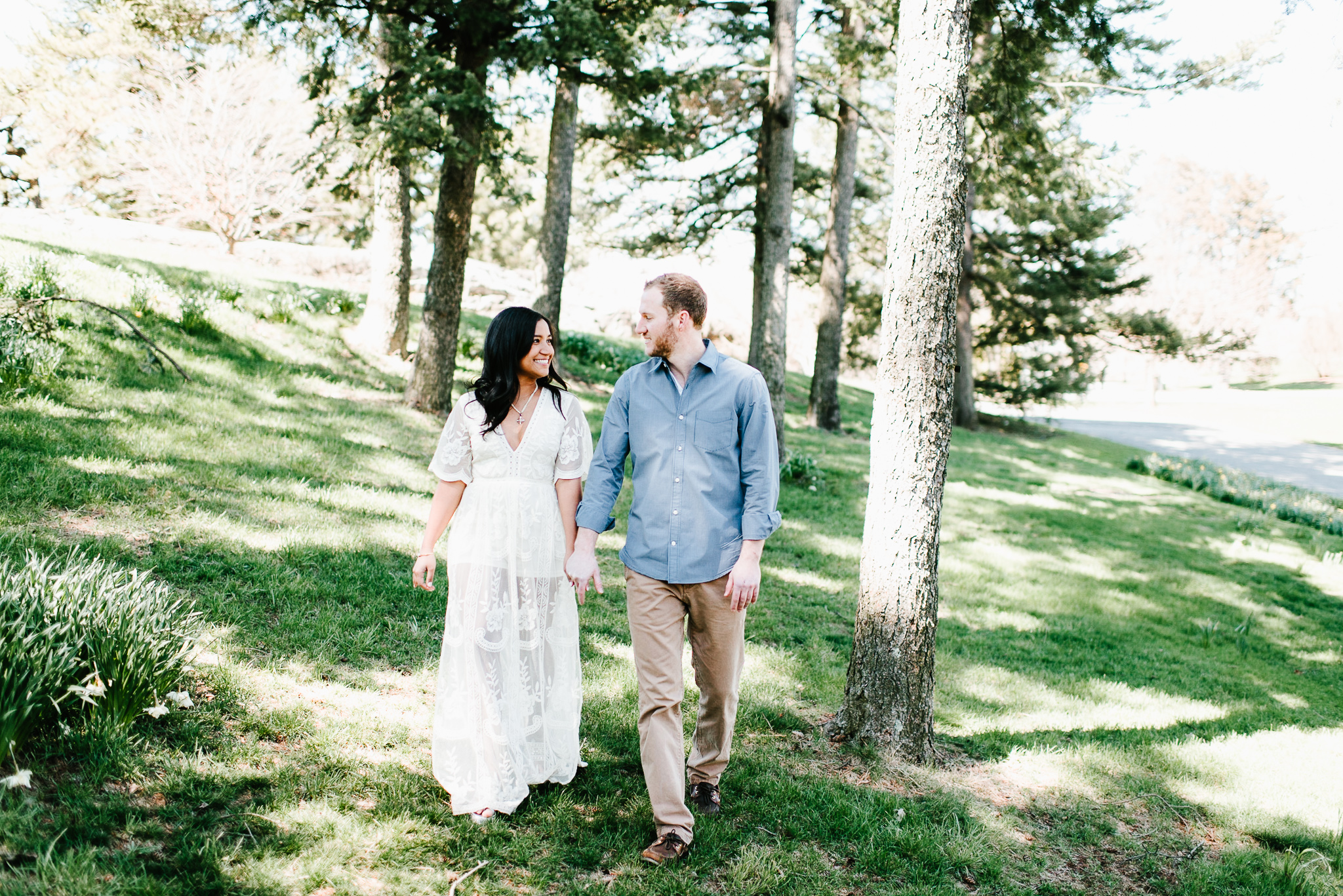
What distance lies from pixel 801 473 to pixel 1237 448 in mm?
18984

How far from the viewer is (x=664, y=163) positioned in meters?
13.9

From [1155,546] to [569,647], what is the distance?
9.29 m

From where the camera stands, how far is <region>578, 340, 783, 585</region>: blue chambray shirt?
124 inches

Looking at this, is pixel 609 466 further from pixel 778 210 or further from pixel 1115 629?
pixel 778 210

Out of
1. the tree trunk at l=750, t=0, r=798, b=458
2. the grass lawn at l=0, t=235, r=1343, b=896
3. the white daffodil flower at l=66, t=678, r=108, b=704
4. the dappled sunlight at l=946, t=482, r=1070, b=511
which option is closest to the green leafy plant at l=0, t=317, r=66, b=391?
the grass lawn at l=0, t=235, r=1343, b=896

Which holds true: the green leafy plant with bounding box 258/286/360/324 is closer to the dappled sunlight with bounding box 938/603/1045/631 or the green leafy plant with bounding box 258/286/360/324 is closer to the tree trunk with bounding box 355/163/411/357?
the tree trunk with bounding box 355/163/411/357

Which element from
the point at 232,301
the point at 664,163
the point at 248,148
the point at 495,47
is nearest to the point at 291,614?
the point at 495,47

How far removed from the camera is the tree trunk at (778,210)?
10.1 metres

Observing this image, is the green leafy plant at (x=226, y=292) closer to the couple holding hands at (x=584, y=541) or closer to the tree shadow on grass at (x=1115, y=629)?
the couple holding hands at (x=584, y=541)

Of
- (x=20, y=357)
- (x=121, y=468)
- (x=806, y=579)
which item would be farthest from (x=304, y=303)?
(x=806, y=579)

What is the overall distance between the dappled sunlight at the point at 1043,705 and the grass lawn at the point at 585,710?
1.2 inches

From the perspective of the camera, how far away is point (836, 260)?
1448cm

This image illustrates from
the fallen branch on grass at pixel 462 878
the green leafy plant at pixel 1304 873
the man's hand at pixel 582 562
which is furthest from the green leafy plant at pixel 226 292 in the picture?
Result: the green leafy plant at pixel 1304 873

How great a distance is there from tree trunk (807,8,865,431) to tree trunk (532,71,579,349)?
4.64 m
